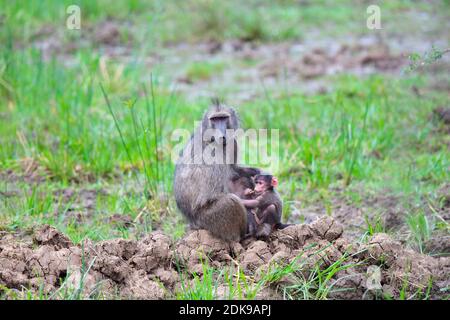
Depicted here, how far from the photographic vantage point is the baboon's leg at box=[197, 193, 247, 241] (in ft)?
16.3

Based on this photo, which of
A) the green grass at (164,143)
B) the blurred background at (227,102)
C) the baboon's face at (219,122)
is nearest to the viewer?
the baboon's face at (219,122)

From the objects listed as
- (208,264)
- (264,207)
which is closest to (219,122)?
(264,207)

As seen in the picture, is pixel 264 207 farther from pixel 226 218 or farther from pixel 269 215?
pixel 226 218

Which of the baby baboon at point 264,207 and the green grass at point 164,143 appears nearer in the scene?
the baby baboon at point 264,207

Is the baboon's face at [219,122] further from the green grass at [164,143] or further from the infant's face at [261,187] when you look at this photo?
the green grass at [164,143]

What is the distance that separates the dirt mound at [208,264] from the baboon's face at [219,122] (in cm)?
72

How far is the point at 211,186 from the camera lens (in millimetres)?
5062

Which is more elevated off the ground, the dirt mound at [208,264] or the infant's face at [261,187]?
the infant's face at [261,187]

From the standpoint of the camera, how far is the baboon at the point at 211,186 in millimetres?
4996

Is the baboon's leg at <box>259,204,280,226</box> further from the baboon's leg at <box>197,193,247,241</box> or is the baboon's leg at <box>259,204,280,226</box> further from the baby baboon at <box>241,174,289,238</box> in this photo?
the baboon's leg at <box>197,193,247,241</box>

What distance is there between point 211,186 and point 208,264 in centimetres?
60

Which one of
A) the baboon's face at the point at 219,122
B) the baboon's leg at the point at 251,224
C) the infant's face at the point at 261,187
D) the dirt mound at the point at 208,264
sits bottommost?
the dirt mound at the point at 208,264

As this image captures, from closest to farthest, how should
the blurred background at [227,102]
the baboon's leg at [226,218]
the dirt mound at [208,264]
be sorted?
the dirt mound at [208,264] < the baboon's leg at [226,218] < the blurred background at [227,102]

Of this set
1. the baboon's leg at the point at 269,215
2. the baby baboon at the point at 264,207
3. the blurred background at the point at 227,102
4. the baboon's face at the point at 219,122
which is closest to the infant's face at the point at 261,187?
the baby baboon at the point at 264,207
